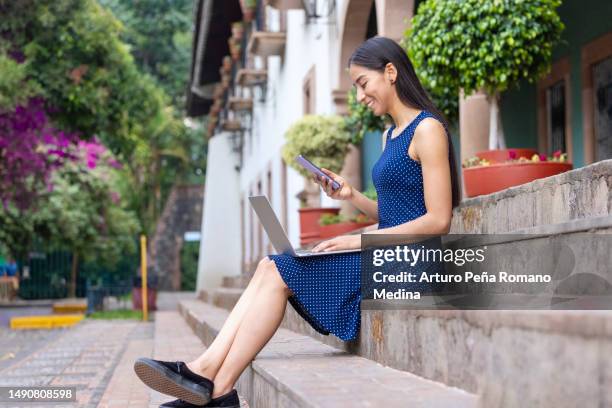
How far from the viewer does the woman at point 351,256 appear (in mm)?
3795

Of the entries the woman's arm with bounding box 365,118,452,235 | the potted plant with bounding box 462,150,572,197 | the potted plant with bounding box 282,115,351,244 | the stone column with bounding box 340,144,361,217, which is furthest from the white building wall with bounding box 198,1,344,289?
the woman's arm with bounding box 365,118,452,235

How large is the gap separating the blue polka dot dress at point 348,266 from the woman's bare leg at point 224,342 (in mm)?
122

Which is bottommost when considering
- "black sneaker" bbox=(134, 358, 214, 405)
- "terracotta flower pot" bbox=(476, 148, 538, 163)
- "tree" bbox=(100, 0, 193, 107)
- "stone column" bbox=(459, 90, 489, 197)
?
"black sneaker" bbox=(134, 358, 214, 405)

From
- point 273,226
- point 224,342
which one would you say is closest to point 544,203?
point 273,226

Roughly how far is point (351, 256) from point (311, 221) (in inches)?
252

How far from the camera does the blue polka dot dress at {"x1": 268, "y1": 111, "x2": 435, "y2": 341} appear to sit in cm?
399

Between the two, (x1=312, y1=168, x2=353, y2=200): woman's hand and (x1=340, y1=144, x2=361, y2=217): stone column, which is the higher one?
(x1=340, y1=144, x2=361, y2=217): stone column

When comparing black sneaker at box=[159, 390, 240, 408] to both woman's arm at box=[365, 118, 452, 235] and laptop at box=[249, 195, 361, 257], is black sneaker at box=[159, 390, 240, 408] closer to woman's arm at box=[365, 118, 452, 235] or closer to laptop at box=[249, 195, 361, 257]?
laptop at box=[249, 195, 361, 257]

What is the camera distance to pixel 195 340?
903cm

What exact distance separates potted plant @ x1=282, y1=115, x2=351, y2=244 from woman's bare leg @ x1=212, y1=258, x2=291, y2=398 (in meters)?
6.22

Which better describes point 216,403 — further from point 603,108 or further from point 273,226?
point 603,108

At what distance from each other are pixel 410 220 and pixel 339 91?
25.6 ft

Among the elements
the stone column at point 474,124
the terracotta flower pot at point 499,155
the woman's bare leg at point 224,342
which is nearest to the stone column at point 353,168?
the stone column at point 474,124

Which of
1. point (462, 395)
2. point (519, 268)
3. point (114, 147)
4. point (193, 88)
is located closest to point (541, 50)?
point (519, 268)
